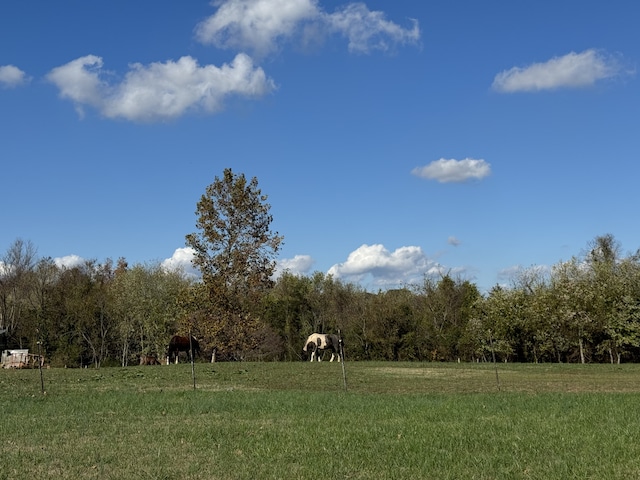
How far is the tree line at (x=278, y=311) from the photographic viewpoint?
167 ft

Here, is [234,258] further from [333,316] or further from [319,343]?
[333,316]

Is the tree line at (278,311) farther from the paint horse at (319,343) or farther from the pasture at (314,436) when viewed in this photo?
the pasture at (314,436)

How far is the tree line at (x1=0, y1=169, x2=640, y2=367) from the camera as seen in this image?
2005 inches

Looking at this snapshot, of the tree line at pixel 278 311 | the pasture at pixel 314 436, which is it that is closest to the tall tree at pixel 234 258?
the tree line at pixel 278 311

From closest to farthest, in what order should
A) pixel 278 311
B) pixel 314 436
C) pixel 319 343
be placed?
pixel 314 436 < pixel 319 343 < pixel 278 311

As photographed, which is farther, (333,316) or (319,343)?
(333,316)

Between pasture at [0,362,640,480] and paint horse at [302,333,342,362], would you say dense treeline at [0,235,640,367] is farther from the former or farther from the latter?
pasture at [0,362,640,480]

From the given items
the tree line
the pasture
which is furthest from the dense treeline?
the pasture

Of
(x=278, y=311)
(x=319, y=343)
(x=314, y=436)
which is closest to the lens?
(x=314, y=436)

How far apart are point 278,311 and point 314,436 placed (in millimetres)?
65858

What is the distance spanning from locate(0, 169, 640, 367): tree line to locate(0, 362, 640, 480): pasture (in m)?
28.1

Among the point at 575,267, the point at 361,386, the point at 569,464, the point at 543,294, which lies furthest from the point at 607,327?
the point at 569,464

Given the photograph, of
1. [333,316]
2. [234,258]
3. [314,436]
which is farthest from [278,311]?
[314,436]

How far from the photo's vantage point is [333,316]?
79.4 meters
